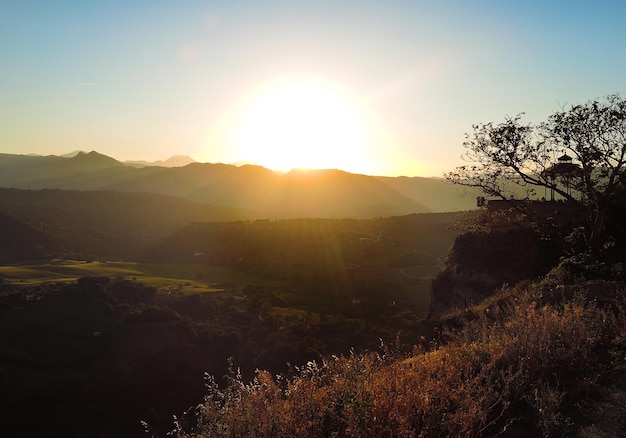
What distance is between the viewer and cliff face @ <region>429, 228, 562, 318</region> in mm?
22562

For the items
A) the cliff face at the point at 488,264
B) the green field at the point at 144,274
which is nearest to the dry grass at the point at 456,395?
the cliff face at the point at 488,264

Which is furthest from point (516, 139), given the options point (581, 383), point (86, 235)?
point (86, 235)

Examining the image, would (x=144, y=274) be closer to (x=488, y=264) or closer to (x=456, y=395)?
(x=488, y=264)

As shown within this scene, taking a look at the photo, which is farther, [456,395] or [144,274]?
[144,274]

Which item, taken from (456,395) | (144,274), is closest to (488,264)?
(456,395)

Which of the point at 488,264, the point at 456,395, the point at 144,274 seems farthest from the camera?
the point at 144,274

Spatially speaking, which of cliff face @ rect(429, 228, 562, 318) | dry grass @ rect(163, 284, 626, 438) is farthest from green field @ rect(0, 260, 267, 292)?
dry grass @ rect(163, 284, 626, 438)

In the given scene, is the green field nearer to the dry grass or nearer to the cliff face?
the cliff face

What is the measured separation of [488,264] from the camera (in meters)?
27.5

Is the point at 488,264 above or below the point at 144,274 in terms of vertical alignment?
above

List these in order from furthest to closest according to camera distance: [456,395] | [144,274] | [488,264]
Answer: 1. [144,274]
2. [488,264]
3. [456,395]

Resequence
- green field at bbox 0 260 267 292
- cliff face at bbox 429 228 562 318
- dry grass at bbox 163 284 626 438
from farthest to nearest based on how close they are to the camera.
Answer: green field at bbox 0 260 267 292
cliff face at bbox 429 228 562 318
dry grass at bbox 163 284 626 438

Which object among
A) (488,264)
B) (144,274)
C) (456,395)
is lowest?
(144,274)

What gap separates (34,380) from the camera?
35.7m
